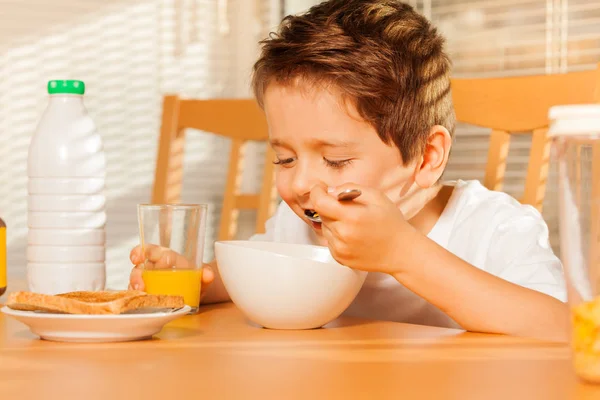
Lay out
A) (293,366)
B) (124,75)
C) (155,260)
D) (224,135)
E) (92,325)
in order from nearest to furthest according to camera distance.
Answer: (293,366) → (92,325) → (155,260) → (224,135) → (124,75)

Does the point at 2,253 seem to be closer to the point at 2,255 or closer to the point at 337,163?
the point at 2,255

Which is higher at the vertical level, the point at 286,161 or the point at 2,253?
the point at 286,161

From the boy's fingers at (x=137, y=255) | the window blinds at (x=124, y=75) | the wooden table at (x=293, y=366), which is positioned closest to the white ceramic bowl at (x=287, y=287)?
the wooden table at (x=293, y=366)

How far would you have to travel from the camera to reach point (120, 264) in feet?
9.47

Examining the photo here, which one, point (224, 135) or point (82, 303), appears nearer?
point (82, 303)

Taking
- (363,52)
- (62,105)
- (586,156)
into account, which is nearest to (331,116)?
(363,52)

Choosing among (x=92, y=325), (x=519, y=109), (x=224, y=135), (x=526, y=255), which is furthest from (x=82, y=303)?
(x=224, y=135)

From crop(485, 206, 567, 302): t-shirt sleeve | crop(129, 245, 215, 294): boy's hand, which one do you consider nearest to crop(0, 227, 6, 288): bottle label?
crop(129, 245, 215, 294): boy's hand

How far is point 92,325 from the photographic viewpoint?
2.62 feet

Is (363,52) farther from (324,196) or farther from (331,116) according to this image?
(324,196)

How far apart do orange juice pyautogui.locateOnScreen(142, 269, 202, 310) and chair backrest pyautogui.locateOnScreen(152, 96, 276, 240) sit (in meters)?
0.64

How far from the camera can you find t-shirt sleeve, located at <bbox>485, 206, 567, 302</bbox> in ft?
3.40

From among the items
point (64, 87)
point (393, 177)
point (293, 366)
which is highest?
point (64, 87)

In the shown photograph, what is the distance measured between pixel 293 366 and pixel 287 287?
236mm
